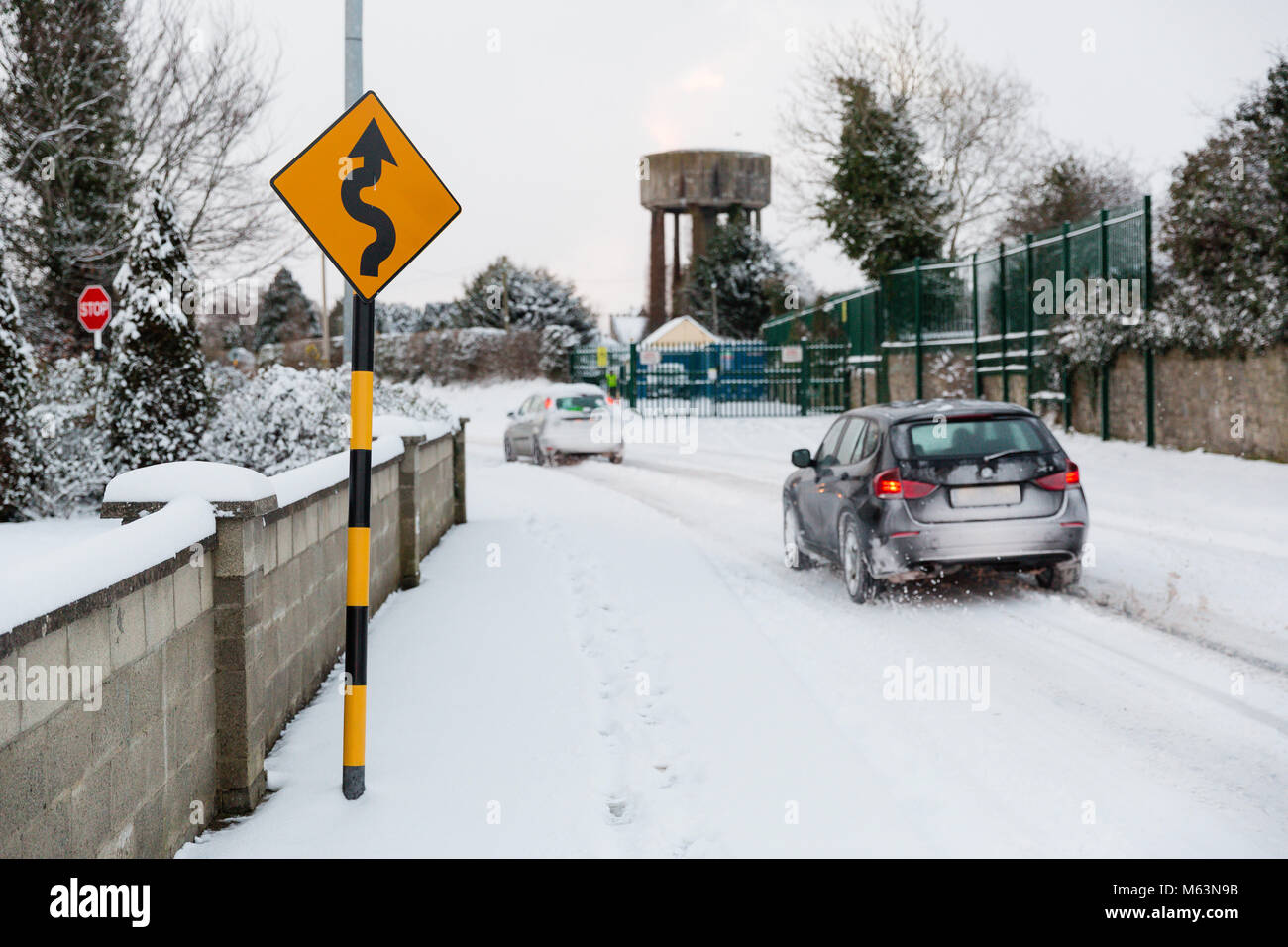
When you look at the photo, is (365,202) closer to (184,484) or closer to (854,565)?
(184,484)

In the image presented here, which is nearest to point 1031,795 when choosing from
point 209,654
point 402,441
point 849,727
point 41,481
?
point 849,727

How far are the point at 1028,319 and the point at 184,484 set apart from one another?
2059 centimetres

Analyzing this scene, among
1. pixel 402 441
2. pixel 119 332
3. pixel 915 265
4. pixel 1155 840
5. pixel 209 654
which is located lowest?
pixel 1155 840

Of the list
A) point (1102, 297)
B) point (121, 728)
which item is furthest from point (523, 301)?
point (121, 728)

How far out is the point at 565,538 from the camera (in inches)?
514

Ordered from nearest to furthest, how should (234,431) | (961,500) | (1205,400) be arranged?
(961,500)
(234,431)
(1205,400)

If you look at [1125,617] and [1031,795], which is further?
[1125,617]

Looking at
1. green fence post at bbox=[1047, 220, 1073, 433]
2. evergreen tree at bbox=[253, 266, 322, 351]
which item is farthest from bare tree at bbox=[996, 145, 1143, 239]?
evergreen tree at bbox=[253, 266, 322, 351]

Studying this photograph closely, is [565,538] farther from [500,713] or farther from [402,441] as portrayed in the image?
[500,713]

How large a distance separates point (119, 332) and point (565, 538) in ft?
20.2

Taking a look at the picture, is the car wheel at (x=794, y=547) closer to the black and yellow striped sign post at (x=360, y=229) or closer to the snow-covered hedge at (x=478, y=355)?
the black and yellow striped sign post at (x=360, y=229)

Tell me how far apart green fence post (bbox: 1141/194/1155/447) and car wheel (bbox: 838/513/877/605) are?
10696mm

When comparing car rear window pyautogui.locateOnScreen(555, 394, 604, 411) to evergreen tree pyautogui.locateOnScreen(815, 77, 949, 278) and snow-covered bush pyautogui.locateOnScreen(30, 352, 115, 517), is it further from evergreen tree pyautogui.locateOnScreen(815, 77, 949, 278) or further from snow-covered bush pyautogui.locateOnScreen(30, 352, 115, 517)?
evergreen tree pyautogui.locateOnScreen(815, 77, 949, 278)

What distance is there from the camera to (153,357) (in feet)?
47.5
